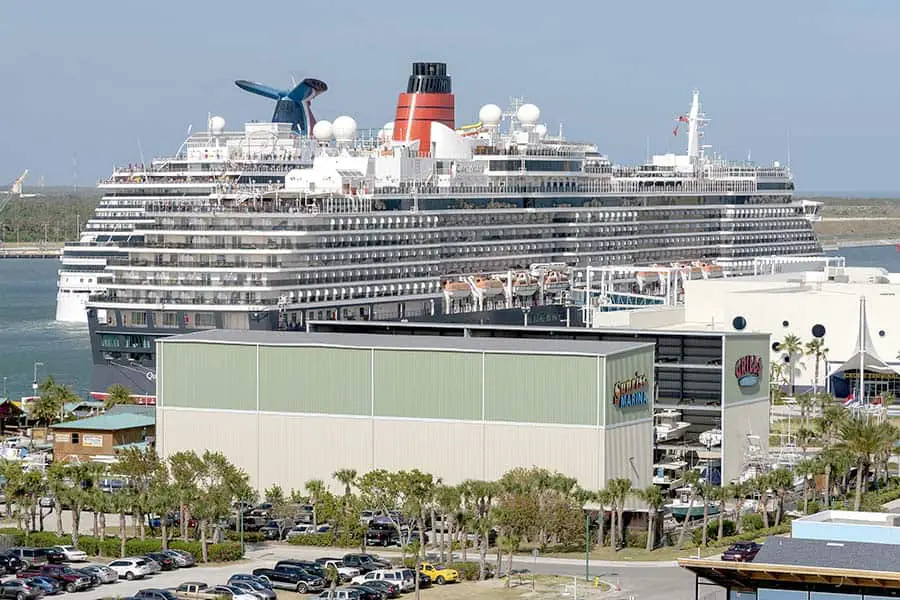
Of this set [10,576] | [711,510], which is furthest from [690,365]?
[10,576]

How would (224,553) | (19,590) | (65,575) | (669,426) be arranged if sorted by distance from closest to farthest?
(19,590), (65,575), (224,553), (669,426)

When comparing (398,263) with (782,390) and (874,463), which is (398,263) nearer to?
(782,390)

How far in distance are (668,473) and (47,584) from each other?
24.3 meters

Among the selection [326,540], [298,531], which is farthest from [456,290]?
[326,540]

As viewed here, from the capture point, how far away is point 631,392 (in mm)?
66375

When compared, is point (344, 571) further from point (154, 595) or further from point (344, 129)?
point (344, 129)

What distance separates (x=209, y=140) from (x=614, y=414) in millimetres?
81401

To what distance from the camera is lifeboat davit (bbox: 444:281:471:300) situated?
375 feet

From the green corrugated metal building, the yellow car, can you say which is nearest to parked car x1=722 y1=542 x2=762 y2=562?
the yellow car

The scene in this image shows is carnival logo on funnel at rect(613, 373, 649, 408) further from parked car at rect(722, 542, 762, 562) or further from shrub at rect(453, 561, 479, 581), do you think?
shrub at rect(453, 561, 479, 581)

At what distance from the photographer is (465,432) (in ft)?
217

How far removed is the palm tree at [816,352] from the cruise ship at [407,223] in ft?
71.1

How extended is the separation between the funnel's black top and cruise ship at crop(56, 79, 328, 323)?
12.8 metres

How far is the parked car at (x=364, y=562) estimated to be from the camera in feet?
183
